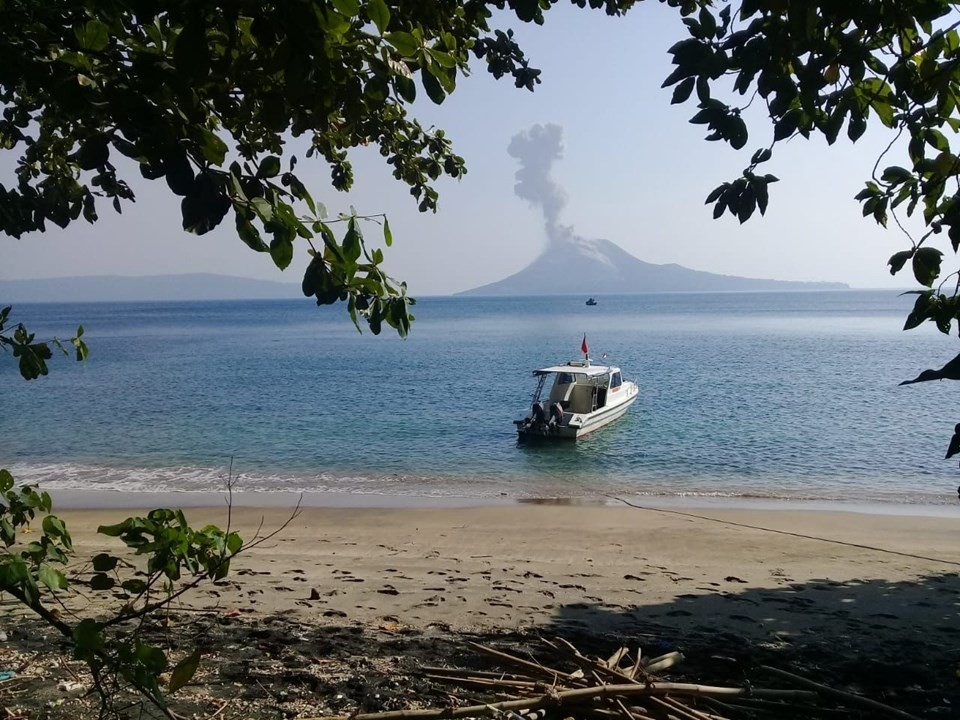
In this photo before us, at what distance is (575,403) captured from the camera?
2452 centimetres

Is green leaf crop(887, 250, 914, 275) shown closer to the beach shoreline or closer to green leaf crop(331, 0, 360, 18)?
green leaf crop(331, 0, 360, 18)

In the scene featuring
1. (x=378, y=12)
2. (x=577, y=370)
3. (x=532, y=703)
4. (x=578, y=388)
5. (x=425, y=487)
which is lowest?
(x=425, y=487)

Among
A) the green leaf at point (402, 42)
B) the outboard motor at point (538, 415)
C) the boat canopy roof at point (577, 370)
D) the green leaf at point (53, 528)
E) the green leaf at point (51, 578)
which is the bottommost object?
the outboard motor at point (538, 415)

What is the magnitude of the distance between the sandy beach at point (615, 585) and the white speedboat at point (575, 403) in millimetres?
7991

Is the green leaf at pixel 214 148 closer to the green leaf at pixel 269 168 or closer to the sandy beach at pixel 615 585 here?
the green leaf at pixel 269 168

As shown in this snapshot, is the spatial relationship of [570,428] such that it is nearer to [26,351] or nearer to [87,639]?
[26,351]

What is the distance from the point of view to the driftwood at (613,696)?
3.49 metres

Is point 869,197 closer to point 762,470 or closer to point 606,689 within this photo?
point 606,689

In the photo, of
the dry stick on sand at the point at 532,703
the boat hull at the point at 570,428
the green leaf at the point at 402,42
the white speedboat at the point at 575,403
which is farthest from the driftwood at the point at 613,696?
the white speedboat at the point at 575,403

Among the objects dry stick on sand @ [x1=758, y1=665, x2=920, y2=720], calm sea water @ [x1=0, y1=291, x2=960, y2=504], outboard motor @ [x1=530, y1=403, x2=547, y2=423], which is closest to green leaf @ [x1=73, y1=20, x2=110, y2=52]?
dry stick on sand @ [x1=758, y1=665, x2=920, y2=720]

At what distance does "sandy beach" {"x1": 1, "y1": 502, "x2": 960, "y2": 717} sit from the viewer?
5.50m

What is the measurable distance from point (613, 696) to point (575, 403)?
69.2 feet

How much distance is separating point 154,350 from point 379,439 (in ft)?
166

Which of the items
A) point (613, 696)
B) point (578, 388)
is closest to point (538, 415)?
point (578, 388)
